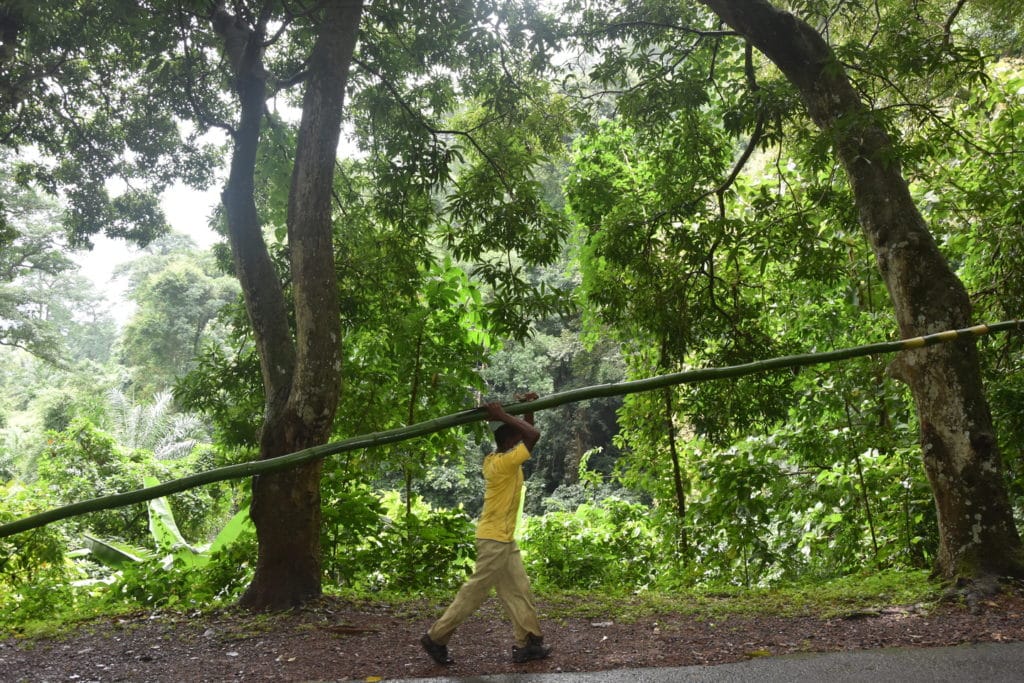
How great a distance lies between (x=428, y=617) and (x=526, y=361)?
61.3ft

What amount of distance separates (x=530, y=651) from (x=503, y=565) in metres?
0.54

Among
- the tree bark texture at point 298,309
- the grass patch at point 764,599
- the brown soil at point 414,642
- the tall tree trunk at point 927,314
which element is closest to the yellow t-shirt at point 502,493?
the brown soil at point 414,642

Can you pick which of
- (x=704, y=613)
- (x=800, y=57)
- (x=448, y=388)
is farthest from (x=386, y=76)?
(x=704, y=613)

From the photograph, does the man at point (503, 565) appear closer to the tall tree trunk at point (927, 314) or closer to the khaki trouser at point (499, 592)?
the khaki trouser at point (499, 592)

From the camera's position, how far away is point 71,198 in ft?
32.1

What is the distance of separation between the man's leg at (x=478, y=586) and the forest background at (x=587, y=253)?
236 centimetres

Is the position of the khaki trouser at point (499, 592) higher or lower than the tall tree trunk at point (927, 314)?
lower

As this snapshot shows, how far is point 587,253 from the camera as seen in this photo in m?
9.67

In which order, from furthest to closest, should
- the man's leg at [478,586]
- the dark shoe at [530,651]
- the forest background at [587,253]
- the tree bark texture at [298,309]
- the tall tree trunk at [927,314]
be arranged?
the forest background at [587,253] → the tree bark texture at [298,309] → the tall tree trunk at [927,314] → the dark shoe at [530,651] → the man's leg at [478,586]

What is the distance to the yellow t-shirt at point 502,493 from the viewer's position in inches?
185

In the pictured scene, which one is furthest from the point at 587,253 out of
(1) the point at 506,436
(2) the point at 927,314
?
(1) the point at 506,436

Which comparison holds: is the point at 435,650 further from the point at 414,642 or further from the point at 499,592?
the point at 414,642

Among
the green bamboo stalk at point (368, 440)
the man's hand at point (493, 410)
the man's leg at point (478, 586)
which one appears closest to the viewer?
the green bamboo stalk at point (368, 440)

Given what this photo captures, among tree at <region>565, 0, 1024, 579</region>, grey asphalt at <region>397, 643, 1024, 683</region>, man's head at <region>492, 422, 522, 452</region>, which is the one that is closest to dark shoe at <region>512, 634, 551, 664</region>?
grey asphalt at <region>397, 643, 1024, 683</region>
